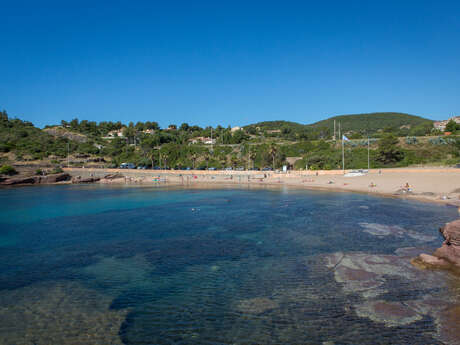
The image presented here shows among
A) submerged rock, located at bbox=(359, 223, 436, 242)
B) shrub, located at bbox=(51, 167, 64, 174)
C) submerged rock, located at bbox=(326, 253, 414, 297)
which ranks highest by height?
shrub, located at bbox=(51, 167, 64, 174)

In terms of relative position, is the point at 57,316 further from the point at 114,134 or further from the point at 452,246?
the point at 114,134

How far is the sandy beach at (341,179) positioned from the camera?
112ft

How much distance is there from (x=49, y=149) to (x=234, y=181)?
237 feet

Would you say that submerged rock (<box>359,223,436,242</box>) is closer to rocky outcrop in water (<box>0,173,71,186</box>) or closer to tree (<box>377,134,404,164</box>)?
tree (<box>377,134,404,164</box>)

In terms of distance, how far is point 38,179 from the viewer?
67.7m

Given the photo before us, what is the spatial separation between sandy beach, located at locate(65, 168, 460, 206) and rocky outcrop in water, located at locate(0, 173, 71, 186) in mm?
5099

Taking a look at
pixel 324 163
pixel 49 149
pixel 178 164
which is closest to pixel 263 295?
pixel 324 163

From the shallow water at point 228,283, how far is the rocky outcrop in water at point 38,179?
49.1 meters

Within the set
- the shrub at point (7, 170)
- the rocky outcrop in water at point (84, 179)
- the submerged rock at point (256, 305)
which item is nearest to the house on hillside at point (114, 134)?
the shrub at point (7, 170)

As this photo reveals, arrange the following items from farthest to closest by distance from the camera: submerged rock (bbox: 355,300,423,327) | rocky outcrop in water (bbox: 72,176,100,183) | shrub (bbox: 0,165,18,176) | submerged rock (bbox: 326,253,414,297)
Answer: rocky outcrop in water (bbox: 72,176,100,183), shrub (bbox: 0,165,18,176), submerged rock (bbox: 326,253,414,297), submerged rock (bbox: 355,300,423,327)

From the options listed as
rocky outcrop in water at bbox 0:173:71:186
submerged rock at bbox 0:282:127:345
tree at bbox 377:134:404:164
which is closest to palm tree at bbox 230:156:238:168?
tree at bbox 377:134:404:164

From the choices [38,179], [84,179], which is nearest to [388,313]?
[84,179]

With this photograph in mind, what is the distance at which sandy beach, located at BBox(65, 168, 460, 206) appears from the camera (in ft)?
112

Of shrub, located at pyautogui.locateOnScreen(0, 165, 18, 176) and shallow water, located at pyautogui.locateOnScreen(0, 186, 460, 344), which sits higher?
shrub, located at pyautogui.locateOnScreen(0, 165, 18, 176)
